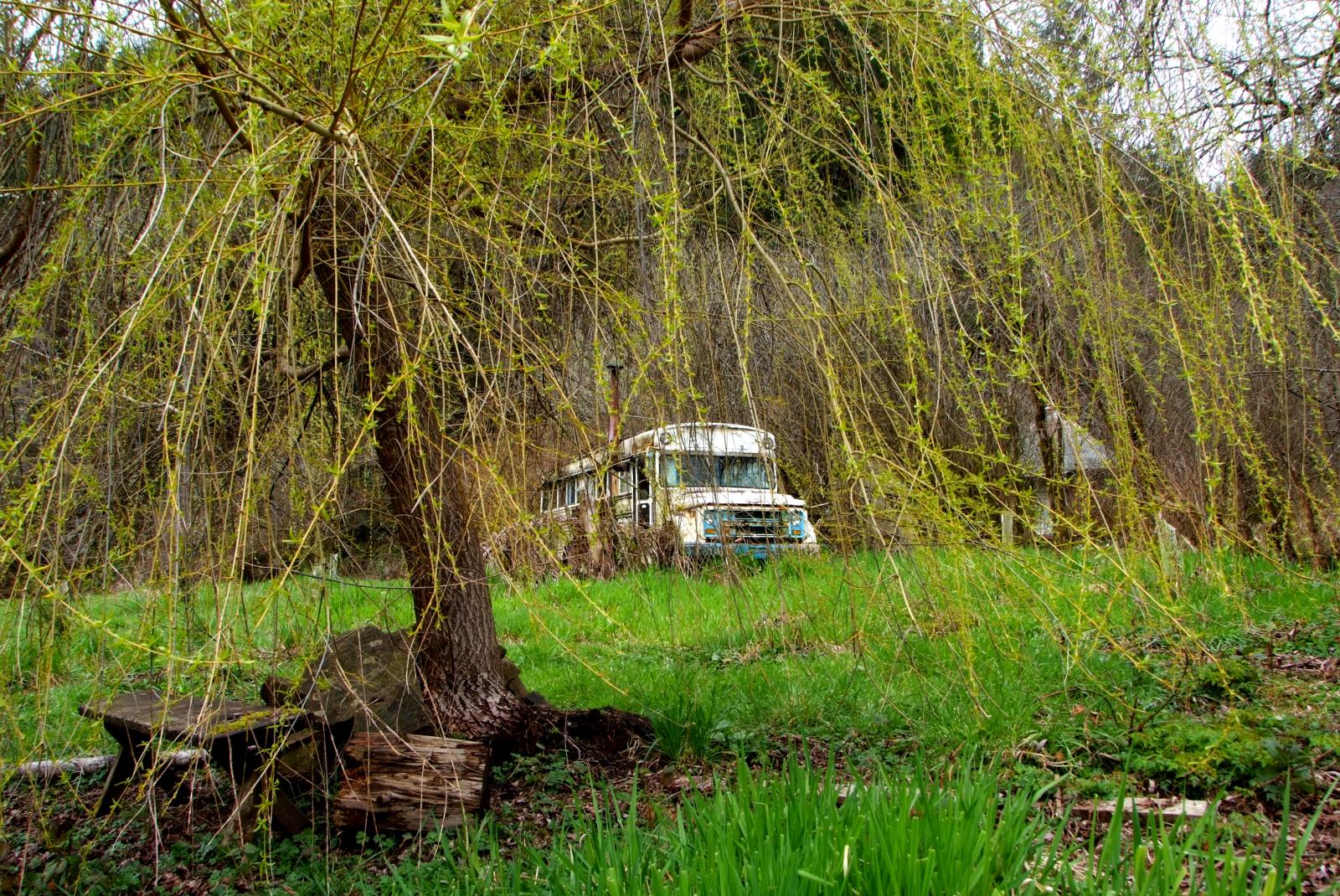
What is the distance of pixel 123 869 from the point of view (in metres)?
2.79

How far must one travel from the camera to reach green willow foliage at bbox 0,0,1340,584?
6.55ft

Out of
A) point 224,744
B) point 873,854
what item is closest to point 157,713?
point 224,744

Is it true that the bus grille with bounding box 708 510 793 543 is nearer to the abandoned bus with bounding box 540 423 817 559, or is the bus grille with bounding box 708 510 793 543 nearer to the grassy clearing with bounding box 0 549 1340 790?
the abandoned bus with bounding box 540 423 817 559

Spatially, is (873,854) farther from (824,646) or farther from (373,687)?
(824,646)

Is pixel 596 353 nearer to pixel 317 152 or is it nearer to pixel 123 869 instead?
pixel 317 152

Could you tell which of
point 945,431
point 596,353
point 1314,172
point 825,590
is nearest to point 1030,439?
point 945,431

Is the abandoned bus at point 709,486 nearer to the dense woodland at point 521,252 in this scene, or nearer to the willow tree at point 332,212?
the dense woodland at point 521,252

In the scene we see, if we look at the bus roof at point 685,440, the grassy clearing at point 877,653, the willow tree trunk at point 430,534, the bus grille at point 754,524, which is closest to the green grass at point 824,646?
the grassy clearing at point 877,653

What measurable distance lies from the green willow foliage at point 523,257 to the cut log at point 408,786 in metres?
0.68

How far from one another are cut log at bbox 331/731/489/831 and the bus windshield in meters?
1.14

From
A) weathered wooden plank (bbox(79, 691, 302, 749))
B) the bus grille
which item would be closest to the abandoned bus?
the bus grille

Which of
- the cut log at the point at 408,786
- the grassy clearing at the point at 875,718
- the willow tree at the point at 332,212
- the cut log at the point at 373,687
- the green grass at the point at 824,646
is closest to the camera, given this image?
the grassy clearing at the point at 875,718

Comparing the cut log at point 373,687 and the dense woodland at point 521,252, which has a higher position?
the dense woodland at point 521,252

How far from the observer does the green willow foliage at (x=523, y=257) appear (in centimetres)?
200
